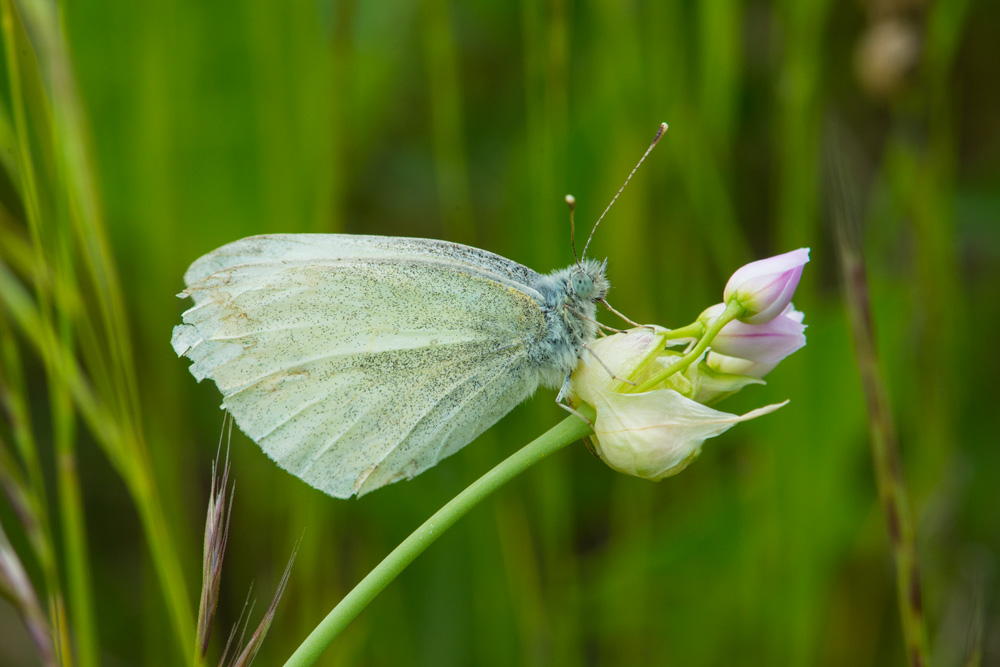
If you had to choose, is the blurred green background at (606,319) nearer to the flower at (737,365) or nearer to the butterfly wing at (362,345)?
the butterfly wing at (362,345)

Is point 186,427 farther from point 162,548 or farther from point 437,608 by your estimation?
point 162,548

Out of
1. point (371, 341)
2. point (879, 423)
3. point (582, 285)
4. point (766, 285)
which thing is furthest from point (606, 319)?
point (766, 285)

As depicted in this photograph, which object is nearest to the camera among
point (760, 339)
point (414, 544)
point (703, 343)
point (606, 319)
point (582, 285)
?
point (414, 544)

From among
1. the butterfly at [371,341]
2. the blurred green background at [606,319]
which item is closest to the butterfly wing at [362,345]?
the butterfly at [371,341]

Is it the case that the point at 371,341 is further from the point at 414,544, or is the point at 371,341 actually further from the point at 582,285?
the point at 414,544

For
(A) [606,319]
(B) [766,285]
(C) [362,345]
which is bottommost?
(A) [606,319]

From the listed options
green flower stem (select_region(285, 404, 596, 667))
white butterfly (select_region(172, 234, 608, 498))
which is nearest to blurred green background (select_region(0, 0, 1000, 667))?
white butterfly (select_region(172, 234, 608, 498))
